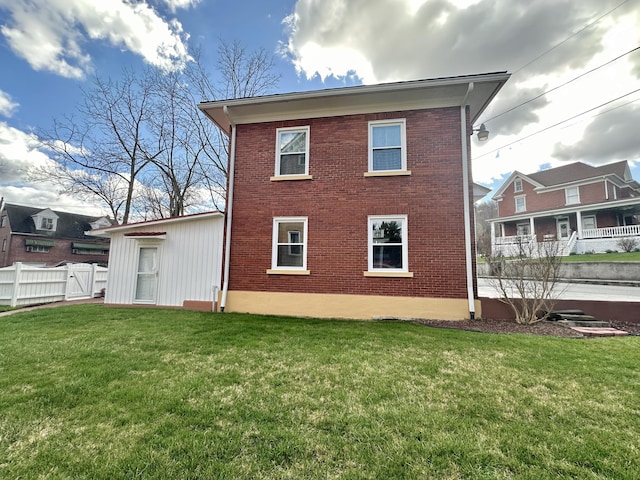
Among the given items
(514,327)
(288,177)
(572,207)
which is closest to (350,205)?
(288,177)

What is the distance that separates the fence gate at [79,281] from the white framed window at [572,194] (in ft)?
125

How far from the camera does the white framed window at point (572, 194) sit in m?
26.9

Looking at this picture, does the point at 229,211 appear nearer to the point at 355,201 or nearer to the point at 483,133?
the point at 355,201

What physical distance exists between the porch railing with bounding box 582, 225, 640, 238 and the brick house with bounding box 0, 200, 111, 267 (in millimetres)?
44661

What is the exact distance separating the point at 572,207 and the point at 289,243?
2660cm

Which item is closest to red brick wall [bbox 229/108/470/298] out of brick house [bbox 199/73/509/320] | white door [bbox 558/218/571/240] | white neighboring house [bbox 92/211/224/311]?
brick house [bbox 199/73/509/320]

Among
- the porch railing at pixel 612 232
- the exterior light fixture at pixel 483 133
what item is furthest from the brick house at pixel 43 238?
the porch railing at pixel 612 232

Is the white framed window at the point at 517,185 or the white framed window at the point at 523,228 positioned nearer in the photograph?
the white framed window at the point at 523,228

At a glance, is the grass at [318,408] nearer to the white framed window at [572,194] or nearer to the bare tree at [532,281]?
the bare tree at [532,281]

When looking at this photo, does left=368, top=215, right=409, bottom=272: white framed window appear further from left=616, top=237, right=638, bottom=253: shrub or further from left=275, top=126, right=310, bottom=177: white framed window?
left=616, top=237, right=638, bottom=253: shrub

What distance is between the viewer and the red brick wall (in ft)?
25.3

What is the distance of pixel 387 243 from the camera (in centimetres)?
801

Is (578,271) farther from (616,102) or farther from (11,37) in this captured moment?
(11,37)

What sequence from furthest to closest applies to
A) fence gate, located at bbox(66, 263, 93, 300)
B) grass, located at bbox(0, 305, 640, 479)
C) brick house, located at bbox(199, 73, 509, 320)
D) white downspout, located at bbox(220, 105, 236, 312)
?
fence gate, located at bbox(66, 263, 93, 300), white downspout, located at bbox(220, 105, 236, 312), brick house, located at bbox(199, 73, 509, 320), grass, located at bbox(0, 305, 640, 479)
